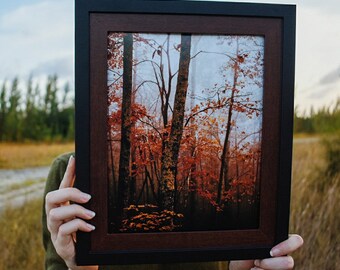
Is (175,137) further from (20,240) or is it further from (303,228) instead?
(20,240)

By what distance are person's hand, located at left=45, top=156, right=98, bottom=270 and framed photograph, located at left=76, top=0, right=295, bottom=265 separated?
25 mm

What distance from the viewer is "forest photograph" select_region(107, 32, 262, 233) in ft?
2.96

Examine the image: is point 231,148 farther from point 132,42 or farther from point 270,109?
point 132,42

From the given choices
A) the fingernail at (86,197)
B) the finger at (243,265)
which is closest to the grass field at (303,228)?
the finger at (243,265)

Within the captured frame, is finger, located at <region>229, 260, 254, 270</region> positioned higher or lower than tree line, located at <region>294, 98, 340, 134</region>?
lower

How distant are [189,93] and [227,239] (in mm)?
298

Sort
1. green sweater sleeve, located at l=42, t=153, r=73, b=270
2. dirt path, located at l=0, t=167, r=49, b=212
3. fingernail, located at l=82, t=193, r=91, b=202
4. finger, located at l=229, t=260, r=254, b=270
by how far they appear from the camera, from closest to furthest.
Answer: fingernail, located at l=82, t=193, r=91, b=202
finger, located at l=229, t=260, r=254, b=270
green sweater sleeve, located at l=42, t=153, r=73, b=270
dirt path, located at l=0, t=167, r=49, b=212

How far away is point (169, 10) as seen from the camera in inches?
34.9

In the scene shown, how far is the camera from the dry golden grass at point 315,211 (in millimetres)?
2455

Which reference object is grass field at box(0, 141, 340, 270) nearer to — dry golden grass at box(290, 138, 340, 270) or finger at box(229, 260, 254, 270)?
dry golden grass at box(290, 138, 340, 270)

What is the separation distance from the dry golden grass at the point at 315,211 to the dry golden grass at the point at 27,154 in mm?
1344

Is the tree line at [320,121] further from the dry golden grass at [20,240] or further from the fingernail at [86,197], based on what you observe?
the fingernail at [86,197]

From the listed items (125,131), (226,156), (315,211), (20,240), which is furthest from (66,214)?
(315,211)

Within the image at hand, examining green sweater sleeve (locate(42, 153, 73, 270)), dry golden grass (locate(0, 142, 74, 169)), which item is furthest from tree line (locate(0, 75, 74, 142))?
green sweater sleeve (locate(42, 153, 73, 270))
